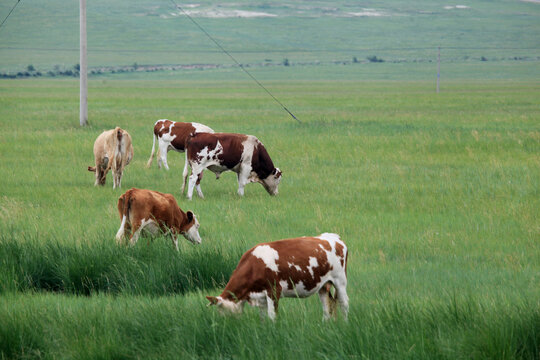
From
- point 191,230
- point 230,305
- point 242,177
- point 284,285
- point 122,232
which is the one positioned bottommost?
point 242,177

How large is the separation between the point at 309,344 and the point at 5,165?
55.4 ft

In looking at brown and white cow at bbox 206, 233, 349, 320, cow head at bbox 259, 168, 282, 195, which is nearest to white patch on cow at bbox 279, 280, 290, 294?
brown and white cow at bbox 206, 233, 349, 320

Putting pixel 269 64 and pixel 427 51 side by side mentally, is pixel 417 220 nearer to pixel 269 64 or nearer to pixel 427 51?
pixel 269 64

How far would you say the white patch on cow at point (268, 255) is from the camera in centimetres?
693

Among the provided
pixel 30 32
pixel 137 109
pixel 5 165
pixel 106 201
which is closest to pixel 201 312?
pixel 106 201

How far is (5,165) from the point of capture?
2158 cm

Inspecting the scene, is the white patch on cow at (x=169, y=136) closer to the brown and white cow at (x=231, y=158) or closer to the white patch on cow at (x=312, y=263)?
the brown and white cow at (x=231, y=158)

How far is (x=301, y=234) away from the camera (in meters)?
12.5

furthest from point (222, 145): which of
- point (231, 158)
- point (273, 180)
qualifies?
point (273, 180)

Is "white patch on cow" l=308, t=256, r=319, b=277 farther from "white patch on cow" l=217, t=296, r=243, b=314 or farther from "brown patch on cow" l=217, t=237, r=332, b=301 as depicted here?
"white patch on cow" l=217, t=296, r=243, b=314

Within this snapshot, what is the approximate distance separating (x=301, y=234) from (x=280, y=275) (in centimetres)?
552

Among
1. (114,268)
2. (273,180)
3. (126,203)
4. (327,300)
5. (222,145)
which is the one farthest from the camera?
(273,180)

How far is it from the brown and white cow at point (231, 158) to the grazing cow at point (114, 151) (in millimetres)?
1540

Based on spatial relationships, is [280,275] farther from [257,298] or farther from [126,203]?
[126,203]
